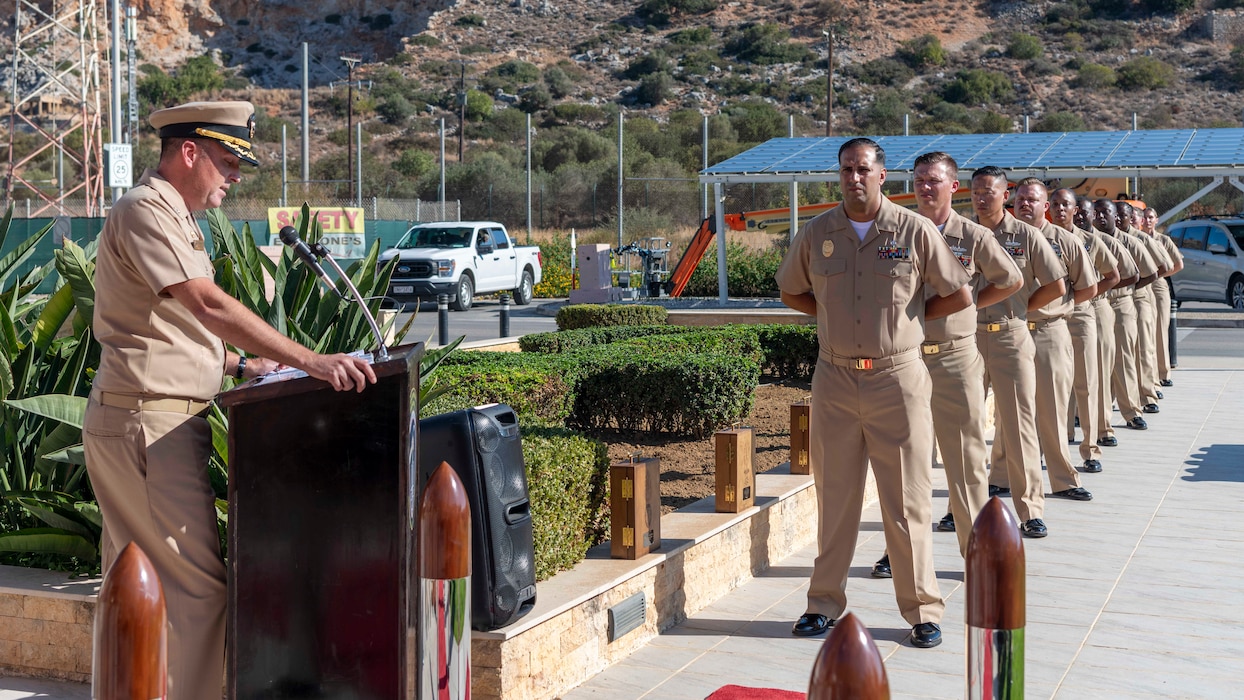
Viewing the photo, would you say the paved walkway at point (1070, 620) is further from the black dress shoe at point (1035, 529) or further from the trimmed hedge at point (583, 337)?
the trimmed hedge at point (583, 337)

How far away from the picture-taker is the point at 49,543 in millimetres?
5473

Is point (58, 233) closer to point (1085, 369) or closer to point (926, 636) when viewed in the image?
point (1085, 369)

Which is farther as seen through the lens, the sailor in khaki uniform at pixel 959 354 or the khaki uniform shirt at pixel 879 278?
the sailor in khaki uniform at pixel 959 354

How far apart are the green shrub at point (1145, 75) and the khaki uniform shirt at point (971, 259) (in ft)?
207

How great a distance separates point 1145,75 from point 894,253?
6426cm

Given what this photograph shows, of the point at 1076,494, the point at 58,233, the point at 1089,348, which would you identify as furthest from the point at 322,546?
the point at 58,233

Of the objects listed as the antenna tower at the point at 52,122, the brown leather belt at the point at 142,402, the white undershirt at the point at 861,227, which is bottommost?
the brown leather belt at the point at 142,402

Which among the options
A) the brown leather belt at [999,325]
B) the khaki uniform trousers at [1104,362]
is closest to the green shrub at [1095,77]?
Result: the khaki uniform trousers at [1104,362]

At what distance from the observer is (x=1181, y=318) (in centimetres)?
2530

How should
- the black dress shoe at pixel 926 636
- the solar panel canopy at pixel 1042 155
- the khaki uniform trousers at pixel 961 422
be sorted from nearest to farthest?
the black dress shoe at pixel 926 636 < the khaki uniform trousers at pixel 961 422 < the solar panel canopy at pixel 1042 155

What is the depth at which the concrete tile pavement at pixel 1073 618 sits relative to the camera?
530 cm

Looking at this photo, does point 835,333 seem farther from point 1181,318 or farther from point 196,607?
point 1181,318

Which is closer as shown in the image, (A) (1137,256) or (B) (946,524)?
(B) (946,524)

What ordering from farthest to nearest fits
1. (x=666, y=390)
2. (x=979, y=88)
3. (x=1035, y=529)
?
(x=979, y=88) < (x=666, y=390) < (x=1035, y=529)
